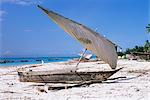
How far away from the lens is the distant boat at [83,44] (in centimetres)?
1359

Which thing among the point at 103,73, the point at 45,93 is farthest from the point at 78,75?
the point at 45,93

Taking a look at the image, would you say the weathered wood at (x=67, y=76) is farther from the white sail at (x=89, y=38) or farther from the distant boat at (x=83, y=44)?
the white sail at (x=89, y=38)

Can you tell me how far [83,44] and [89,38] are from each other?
37cm

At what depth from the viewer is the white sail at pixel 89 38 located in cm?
1349

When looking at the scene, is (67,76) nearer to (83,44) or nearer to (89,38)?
(83,44)

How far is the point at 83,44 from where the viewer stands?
1458 cm

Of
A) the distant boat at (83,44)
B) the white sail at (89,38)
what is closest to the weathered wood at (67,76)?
the distant boat at (83,44)

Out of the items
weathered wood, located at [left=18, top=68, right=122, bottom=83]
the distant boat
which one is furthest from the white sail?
weathered wood, located at [left=18, top=68, right=122, bottom=83]

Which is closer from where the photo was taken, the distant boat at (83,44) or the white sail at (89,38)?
the white sail at (89,38)

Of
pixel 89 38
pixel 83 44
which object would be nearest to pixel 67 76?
pixel 83 44

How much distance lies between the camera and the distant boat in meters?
13.6

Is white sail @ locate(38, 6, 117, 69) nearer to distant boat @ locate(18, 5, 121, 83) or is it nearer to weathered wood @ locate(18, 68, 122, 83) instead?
distant boat @ locate(18, 5, 121, 83)

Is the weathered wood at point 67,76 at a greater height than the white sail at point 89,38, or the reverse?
the white sail at point 89,38

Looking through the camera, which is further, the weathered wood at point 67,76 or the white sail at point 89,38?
the weathered wood at point 67,76
